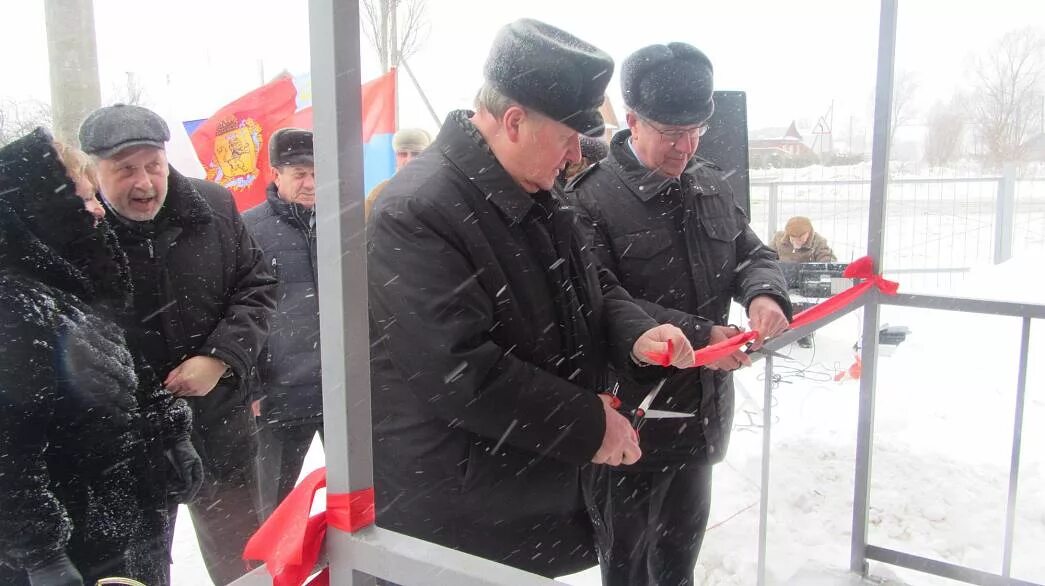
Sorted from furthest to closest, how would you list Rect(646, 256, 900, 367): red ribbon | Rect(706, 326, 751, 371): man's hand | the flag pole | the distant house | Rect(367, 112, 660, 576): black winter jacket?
the distant house
the flag pole
Rect(706, 326, 751, 371): man's hand
Rect(646, 256, 900, 367): red ribbon
Rect(367, 112, 660, 576): black winter jacket

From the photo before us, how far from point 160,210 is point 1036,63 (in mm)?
9540

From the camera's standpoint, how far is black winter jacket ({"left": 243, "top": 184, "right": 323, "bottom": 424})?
10.4 ft

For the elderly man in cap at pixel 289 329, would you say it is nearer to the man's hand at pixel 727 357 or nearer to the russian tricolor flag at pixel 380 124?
the man's hand at pixel 727 357

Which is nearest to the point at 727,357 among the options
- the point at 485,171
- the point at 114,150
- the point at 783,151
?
the point at 485,171

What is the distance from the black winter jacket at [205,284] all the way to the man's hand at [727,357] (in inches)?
59.7

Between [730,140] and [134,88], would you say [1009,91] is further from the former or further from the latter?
[134,88]

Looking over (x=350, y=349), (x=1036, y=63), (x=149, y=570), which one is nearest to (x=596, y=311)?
(x=350, y=349)

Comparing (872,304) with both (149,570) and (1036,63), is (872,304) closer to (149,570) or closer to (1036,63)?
(149,570)

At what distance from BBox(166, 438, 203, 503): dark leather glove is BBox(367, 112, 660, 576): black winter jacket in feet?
2.87

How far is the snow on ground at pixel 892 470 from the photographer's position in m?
3.50

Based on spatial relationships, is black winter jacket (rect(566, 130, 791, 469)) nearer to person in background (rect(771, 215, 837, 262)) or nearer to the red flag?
the red flag

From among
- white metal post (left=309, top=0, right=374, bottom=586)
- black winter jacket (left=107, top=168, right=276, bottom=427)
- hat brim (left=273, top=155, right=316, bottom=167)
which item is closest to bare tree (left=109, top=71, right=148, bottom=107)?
hat brim (left=273, top=155, right=316, bottom=167)

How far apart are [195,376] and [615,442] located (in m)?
1.43

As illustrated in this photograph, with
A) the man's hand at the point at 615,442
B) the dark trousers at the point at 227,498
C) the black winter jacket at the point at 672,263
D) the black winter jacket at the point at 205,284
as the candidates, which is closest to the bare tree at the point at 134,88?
the black winter jacket at the point at 205,284
